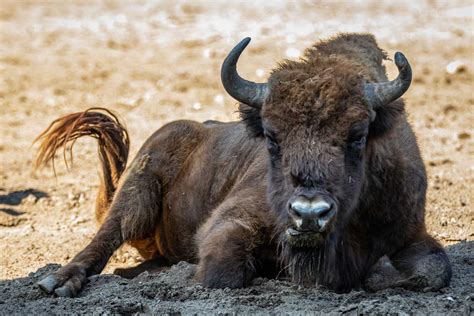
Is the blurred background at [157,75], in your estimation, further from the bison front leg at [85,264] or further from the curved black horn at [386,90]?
the curved black horn at [386,90]

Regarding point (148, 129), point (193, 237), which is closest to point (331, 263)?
point (193, 237)

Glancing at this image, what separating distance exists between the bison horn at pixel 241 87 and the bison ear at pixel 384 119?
802mm

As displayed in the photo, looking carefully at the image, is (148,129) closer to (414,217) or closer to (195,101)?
(195,101)

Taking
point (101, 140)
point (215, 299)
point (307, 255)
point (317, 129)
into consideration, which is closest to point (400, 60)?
point (317, 129)

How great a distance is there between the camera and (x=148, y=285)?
6887mm

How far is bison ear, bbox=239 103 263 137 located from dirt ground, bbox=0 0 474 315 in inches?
43.6

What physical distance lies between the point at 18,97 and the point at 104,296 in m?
9.55

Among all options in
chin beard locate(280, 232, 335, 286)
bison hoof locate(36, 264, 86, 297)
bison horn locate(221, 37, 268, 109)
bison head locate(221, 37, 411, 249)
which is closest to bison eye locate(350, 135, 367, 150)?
bison head locate(221, 37, 411, 249)

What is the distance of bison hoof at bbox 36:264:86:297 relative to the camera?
7.22 meters

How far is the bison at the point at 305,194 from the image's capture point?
245 inches

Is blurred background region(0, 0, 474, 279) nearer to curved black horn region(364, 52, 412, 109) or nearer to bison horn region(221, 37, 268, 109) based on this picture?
curved black horn region(364, 52, 412, 109)

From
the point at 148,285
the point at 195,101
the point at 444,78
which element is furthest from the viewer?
the point at 444,78

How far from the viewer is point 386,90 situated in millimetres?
6535

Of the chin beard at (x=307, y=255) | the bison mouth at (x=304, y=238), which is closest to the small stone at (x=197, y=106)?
the chin beard at (x=307, y=255)
